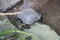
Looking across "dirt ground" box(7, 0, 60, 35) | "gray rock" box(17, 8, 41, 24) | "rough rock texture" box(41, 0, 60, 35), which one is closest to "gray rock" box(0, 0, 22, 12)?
"dirt ground" box(7, 0, 60, 35)

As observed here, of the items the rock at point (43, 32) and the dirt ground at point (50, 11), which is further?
the dirt ground at point (50, 11)

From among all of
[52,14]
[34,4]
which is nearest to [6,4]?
[34,4]

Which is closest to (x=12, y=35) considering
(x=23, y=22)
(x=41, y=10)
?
(x=23, y=22)

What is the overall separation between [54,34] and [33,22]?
37cm

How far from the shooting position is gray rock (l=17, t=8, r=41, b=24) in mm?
2799

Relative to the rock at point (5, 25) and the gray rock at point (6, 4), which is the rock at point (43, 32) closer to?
the rock at point (5, 25)

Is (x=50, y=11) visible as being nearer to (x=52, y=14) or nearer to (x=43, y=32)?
(x=52, y=14)

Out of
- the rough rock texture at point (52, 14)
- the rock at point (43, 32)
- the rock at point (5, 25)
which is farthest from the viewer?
the rough rock texture at point (52, 14)

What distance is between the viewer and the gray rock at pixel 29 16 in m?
2.80

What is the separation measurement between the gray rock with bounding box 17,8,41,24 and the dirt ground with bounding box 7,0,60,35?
112mm

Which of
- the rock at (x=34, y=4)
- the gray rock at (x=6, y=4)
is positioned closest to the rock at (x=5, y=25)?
the gray rock at (x=6, y=4)

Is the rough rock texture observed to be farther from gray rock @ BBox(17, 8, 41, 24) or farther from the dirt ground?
gray rock @ BBox(17, 8, 41, 24)

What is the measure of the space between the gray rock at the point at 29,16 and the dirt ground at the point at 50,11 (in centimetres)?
11

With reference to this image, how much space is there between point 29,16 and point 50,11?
34 centimetres
